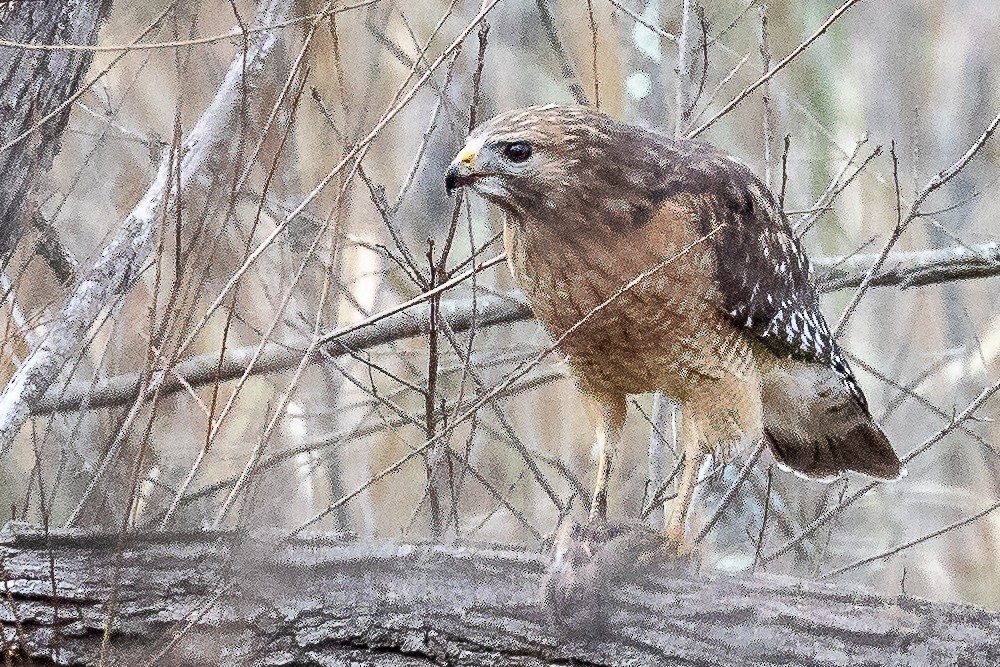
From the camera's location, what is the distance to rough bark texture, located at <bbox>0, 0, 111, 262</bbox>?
7.16ft

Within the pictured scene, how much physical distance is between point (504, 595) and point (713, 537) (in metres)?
2.05

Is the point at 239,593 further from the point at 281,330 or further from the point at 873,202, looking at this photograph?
the point at 873,202

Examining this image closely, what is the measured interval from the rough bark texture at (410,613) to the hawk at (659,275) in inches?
15.9

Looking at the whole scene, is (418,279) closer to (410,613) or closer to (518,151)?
(518,151)

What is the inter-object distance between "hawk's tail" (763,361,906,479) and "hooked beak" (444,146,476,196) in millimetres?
861

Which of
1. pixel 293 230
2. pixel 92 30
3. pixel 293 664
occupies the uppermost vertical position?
pixel 92 30

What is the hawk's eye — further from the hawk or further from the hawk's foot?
the hawk's foot

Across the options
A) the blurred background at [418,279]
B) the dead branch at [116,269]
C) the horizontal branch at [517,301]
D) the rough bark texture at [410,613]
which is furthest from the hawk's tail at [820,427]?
the dead branch at [116,269]

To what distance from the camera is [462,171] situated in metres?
1.81

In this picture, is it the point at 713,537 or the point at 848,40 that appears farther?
the point at 848,40

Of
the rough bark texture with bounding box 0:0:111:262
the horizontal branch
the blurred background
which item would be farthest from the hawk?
the rough bark texture with bounding box 0:0:111:262

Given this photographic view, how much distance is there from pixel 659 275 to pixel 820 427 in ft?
2.56

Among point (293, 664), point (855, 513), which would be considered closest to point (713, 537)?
point (855, 513)

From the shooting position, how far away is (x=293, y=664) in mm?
1801
